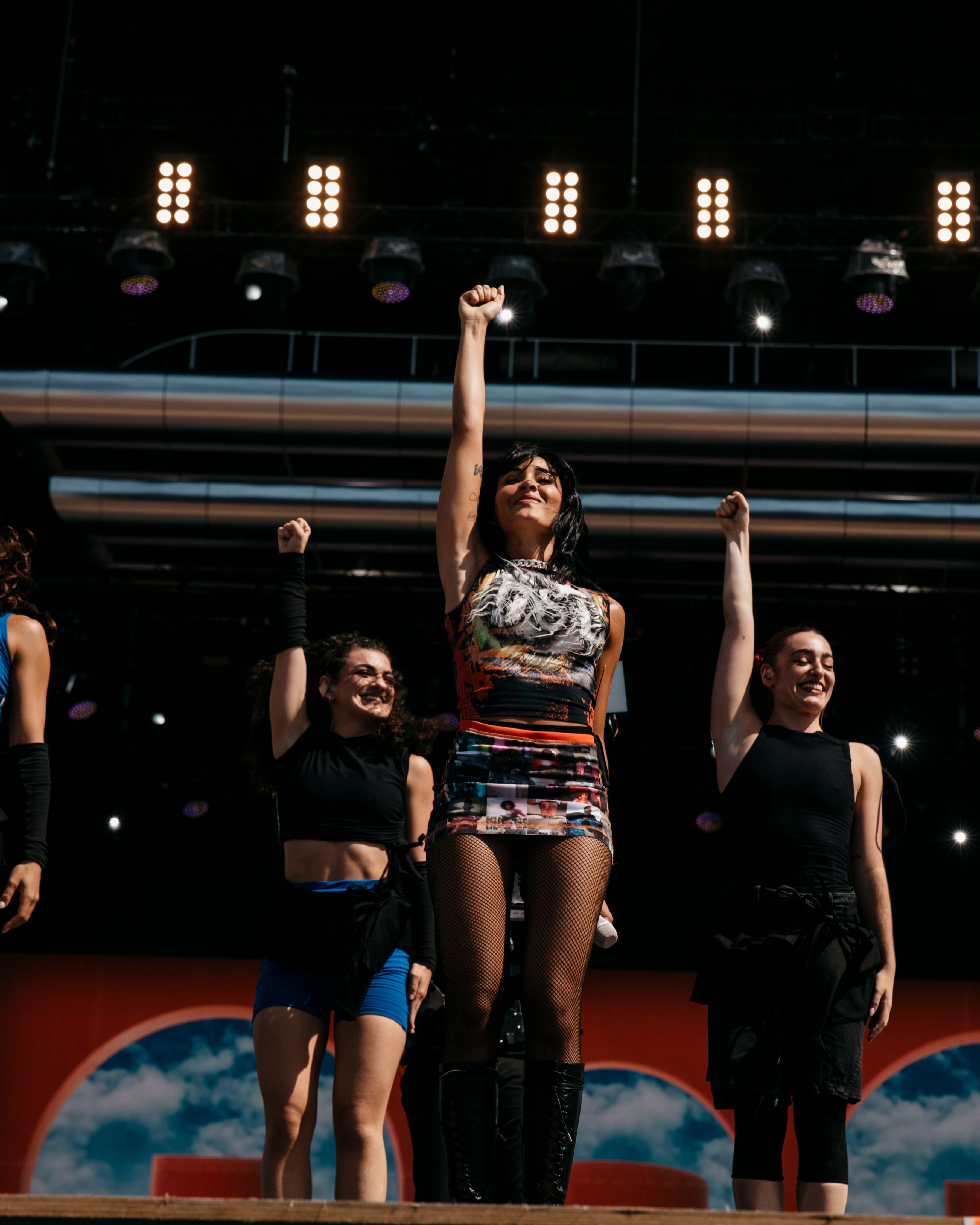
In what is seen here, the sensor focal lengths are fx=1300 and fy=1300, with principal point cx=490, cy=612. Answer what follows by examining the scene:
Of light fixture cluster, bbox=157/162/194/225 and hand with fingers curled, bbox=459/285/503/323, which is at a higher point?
light fixture cluster, bbox=157/162/194/225

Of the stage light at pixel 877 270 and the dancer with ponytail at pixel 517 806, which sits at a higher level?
the stage light at pixel 877 270

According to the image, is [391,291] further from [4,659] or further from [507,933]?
[507,933]

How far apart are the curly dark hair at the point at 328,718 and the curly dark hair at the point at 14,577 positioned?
0.80m

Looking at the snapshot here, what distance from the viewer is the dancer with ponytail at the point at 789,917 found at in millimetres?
2439

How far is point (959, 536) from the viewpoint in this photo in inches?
255

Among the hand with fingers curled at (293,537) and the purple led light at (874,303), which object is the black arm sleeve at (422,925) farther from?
the purple led light at (874,303)

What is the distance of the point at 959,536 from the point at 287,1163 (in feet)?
16.1

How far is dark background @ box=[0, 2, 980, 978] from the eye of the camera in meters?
6.01

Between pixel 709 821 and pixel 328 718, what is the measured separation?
3.40 metres

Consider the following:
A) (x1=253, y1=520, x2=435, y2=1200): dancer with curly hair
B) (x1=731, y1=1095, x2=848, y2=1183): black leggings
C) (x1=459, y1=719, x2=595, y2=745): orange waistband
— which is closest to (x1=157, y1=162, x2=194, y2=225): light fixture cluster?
(x1=253, y1=520, x2=435, y2=1200): dancer with curly hair

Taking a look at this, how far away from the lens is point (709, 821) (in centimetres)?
629

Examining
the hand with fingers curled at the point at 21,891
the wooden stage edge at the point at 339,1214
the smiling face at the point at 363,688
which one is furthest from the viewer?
the smiling face at the point at 363,688

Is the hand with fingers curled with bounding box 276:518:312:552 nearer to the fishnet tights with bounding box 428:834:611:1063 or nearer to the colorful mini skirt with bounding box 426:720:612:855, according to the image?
the colorful mini skirt with bounding box 426:720:612:855

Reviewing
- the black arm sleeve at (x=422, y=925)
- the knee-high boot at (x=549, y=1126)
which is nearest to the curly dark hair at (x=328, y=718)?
the black arm sleeve at (x=422, y=925)
